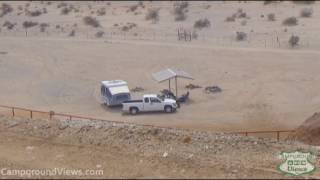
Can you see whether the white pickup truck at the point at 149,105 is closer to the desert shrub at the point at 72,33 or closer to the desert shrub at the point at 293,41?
the desert shrub at the point at 293,41

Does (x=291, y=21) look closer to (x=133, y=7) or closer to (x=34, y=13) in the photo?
(x=133, y=7)

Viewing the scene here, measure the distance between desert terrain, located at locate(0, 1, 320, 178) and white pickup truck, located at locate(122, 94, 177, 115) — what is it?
41 centimetres

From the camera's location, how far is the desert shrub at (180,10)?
7346 centimetres

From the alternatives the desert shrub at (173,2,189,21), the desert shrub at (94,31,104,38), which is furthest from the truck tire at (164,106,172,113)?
the desert shrub at (173,2,189,21)

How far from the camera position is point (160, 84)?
145ft

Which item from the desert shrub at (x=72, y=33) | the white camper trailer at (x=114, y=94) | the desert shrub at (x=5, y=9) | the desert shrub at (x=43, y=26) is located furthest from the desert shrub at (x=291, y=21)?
the desert shrub at (x=5, y=9)

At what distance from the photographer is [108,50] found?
5666cm

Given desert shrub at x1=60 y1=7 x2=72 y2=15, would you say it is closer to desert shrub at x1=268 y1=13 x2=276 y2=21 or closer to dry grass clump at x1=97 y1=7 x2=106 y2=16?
dry grass clump at x1=97 y1=7 x2=106 y2=16

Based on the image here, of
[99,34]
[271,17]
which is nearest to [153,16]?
[99,34]

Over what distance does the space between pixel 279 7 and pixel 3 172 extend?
220 ft

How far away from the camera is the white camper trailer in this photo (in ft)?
123

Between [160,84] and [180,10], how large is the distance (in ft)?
117

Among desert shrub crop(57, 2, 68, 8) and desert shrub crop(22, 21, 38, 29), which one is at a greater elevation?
desert shrub crop(22, 21, 38, 29)


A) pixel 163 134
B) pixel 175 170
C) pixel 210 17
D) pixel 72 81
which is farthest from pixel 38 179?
pixel 210 17
